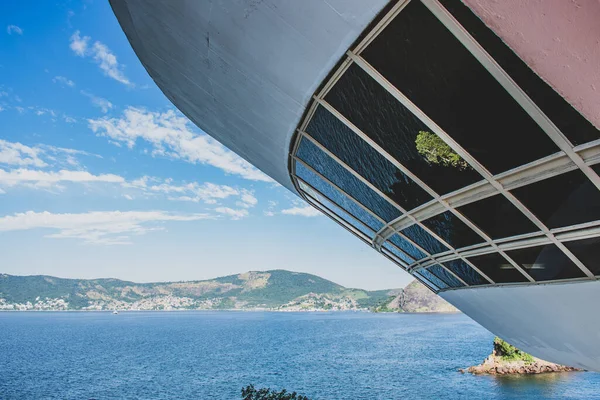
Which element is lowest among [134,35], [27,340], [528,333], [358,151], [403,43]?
[27,340]

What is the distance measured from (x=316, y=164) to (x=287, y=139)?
85 cm

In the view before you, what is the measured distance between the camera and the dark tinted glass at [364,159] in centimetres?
536

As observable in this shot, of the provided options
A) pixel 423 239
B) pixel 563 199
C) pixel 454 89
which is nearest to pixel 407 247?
pixel 423 239

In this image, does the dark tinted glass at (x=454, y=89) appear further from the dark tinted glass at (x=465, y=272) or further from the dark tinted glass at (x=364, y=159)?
the dark tinted glass at (x=465, y=272)

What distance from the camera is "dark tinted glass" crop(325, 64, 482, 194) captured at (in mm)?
4293

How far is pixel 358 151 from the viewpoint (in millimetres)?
5609

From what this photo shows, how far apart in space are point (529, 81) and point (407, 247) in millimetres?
6024

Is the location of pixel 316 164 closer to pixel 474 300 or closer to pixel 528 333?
pixel 474 300

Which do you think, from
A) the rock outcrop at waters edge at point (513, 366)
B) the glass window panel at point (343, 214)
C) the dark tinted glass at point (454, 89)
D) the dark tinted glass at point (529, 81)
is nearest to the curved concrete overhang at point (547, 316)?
the glass window panel at point (343, 214)

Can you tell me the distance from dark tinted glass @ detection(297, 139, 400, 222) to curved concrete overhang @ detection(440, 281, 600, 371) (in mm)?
2676

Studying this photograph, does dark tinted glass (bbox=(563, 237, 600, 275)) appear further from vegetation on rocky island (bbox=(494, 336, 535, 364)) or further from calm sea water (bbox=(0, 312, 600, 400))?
vegetation on rocky island (bbox=(494, 336, 535, 364))

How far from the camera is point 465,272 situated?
26.5ft

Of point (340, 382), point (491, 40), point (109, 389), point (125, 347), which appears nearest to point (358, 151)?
point (491, 40)

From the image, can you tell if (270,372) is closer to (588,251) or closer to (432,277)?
(432,277)
